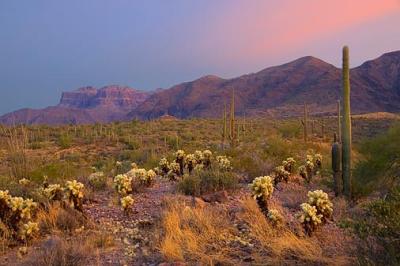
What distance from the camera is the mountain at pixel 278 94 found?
88938 mm

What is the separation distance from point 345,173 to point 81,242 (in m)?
5.93

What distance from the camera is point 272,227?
6.98 m

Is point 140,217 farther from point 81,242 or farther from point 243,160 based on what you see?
point 243,160

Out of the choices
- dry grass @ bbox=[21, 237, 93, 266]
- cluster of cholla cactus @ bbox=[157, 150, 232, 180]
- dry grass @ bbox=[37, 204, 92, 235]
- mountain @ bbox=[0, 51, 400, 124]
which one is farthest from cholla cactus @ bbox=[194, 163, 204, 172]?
mountain @ bbox=[0, 51, 400, 124]

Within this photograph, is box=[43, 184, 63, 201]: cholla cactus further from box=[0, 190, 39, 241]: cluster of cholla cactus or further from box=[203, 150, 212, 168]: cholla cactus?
box=[203, 150, 212, 168]: cholla cactus

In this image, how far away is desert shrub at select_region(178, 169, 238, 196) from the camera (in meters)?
9.95

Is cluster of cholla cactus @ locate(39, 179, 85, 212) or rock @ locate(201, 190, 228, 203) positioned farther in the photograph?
rock @ locate(201, 190, 228, 203)

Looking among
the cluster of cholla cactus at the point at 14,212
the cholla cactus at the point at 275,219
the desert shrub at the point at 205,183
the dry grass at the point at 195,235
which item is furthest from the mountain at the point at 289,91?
the cluster of cholla cactus at the point at 14,212

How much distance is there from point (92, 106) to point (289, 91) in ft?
288

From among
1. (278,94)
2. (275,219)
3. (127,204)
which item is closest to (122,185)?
(127,204)

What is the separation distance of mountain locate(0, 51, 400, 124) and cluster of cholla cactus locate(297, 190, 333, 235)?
221 feet

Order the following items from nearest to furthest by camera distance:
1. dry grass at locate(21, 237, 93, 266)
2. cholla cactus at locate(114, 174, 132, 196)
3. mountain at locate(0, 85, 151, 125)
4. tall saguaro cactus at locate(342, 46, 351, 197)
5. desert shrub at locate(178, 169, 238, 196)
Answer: dry grass at locate(21, 237, 93, 266) < cholla cactus at locate(114, 174, 132, 196) < desert shrub at locate(178, 169, 238, 196) < tall saguaro cactus at locate(342, 46, 351, 197) < mountain at locate(0, 85, 151, 125)

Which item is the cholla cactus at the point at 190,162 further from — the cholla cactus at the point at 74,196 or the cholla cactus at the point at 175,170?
the cholla cactus at the point at 74,196

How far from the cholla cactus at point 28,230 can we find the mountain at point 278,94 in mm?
68765
